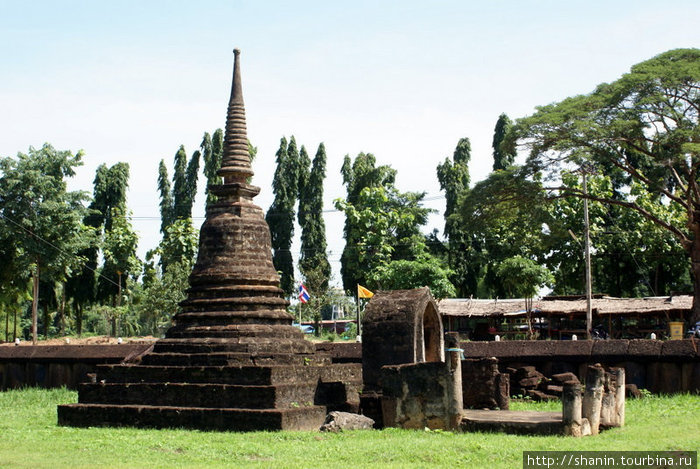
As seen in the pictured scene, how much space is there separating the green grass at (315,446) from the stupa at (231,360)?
83 cm

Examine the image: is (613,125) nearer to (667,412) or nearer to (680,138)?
(680,138)

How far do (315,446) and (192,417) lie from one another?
354cm

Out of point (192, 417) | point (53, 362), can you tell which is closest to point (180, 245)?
point (53, 362)

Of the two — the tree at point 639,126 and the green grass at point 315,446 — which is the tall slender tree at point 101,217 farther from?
the green grass at point 315,446

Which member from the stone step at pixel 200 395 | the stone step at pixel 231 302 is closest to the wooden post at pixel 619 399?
the stone step at pixel 200 395

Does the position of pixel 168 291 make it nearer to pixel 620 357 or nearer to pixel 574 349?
pixel 574 349

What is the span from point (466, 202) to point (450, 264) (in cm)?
1895

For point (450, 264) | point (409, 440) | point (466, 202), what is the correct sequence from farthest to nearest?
1. point (450, 264)
2. point (466, 202)
3. point (409, 440)

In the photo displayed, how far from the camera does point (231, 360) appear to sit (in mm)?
15555

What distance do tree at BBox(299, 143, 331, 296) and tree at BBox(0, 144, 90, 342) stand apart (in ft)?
57.9

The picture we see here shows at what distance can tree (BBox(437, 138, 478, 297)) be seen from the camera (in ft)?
162

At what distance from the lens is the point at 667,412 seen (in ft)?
46.9

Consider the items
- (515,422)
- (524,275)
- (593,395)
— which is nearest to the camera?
(593,395)

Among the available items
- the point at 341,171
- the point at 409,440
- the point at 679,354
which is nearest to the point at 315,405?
the point at 409,440
